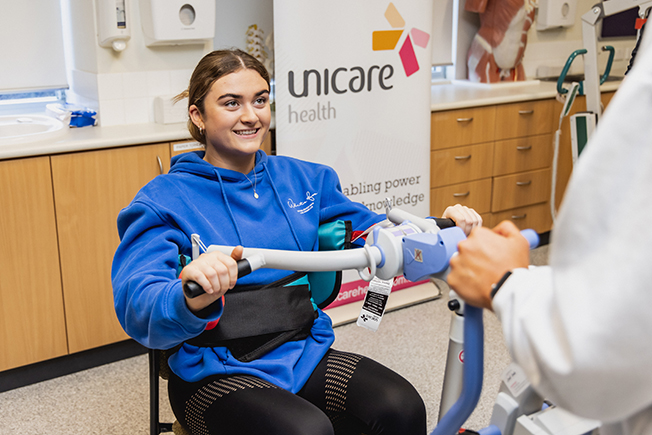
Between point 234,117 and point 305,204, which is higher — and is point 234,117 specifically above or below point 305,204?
above

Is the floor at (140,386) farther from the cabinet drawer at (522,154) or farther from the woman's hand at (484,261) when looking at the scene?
the woman's hand at (484,261)

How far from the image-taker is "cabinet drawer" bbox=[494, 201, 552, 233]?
3.73 metres

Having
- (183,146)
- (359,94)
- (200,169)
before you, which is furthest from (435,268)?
(359,94)

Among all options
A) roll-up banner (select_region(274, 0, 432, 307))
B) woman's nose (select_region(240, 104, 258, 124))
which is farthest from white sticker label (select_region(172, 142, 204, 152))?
woman's nose (select_region(240, 104, 258, 124))

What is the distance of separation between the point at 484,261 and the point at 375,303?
463mm

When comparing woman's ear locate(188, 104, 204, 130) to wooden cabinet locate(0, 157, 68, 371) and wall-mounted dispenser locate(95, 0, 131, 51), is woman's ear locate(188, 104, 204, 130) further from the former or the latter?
wall-mounted dispenser locate(95, 0, 131, 51)

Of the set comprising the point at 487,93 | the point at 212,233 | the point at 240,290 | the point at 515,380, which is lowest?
the point at 515,380

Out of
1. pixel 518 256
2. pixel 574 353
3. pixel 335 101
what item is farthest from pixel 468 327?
pixel 335 101

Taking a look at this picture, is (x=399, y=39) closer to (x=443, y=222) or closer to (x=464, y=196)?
(x=464, y=196)

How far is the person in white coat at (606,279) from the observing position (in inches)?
23.9

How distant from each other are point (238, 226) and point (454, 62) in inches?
115

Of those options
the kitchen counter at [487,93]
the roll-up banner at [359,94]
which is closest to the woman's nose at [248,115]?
the roll-up banner at [359,94]

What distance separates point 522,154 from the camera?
3.63 m

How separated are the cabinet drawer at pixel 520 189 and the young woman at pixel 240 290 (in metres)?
2.14
